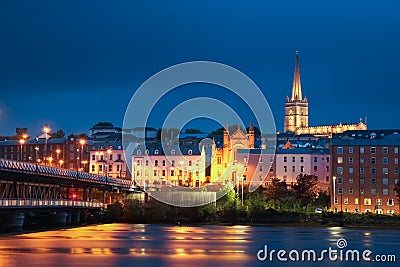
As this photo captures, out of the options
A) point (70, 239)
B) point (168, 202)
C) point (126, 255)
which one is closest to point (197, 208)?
point (168, 202)

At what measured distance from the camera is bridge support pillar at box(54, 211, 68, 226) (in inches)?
4791

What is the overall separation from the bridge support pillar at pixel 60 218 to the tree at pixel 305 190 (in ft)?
165

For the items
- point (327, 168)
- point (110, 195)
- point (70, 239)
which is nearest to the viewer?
point (70, 239)

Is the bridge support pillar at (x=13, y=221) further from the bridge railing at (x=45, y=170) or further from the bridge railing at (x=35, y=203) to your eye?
the bridge railing at (x=45, y=170)

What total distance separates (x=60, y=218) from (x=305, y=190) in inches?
2304

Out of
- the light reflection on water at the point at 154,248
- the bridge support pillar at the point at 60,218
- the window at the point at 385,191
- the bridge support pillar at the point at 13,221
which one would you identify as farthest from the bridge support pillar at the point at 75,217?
the window at the point at 385,191

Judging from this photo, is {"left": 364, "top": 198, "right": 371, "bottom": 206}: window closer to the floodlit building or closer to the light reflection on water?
the floodlit building

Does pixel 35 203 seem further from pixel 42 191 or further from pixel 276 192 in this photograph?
pixel 276 192

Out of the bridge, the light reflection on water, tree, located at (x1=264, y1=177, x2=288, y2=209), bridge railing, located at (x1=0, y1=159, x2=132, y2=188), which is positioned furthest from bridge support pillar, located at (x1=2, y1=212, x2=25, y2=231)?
tree, located at (x1=264, y1=177, x2=288, y2=209)

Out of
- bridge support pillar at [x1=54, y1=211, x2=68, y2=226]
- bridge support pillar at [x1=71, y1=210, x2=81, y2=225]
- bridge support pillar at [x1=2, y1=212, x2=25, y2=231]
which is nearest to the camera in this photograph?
bridge support pillar at [x1=2, y1=212, x2=25, y2=231]

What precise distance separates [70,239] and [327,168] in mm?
119432

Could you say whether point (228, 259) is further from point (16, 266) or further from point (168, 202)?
point (168, 202)

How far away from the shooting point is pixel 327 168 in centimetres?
19662

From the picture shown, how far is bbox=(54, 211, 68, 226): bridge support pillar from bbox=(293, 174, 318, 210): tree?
50.2 metres
